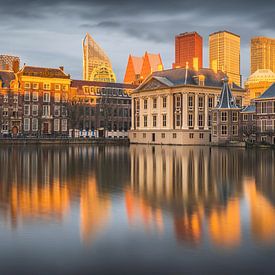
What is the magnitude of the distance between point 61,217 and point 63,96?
105m

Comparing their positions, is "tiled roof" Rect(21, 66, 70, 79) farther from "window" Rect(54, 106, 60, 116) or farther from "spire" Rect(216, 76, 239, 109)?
"spire" Rect(216, 76, 239, 109)

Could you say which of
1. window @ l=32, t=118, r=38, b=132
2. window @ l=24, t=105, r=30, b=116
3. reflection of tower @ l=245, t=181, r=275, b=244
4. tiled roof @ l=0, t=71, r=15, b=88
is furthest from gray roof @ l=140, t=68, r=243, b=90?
reflection of tower @ l=245, t=181, r=275, b=244

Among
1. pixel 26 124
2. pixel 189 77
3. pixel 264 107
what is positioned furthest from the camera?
pixel 26 124

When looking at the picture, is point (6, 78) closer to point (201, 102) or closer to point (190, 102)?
point (190, 102)

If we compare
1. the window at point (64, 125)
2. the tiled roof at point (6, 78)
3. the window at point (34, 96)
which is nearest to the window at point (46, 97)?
the window at point (34, 96)

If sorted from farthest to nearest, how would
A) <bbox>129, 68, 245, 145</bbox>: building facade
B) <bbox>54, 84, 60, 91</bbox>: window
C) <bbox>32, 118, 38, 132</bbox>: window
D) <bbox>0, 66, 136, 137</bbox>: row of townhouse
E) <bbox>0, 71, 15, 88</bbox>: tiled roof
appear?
1. <bbox>54, 84, 60, 91</bbox>: window
2. <bbox>32, 118, 38, 132</bbox>: window
3. <bbox>0, 66, 136, 137</bbox>: row of townhouse
4. <bbox>0, 71, 15, 88</bbox>: tiled roof
5. <bbox>129, 68, 245, 145</bbox>: building facade

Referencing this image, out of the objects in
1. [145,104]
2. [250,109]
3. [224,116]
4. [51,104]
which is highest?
[51,104]

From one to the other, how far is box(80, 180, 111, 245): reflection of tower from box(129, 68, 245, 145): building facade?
7735 cm

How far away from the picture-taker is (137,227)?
13836 millimetres

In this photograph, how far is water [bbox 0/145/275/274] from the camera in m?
10.4

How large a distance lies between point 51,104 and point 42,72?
7.95 m

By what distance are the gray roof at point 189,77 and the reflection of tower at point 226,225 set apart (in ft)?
276

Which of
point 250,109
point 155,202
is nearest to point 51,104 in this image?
point 250,109

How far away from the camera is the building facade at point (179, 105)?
323ft
